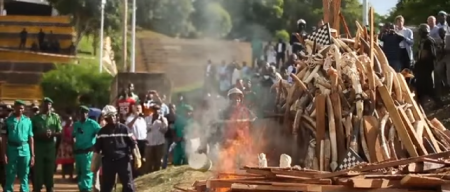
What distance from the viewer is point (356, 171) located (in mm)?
8688

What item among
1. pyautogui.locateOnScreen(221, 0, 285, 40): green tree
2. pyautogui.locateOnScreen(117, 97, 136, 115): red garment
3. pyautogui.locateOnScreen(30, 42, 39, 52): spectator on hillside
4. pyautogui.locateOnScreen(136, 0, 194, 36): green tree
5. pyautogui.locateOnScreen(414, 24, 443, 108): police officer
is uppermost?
pyautogui.locateOnScreen(136, 0, 194, 36): green tree

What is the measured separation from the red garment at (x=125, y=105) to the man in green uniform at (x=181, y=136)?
3.25 feet

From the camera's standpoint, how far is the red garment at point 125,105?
18.7m

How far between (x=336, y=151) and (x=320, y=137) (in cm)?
25

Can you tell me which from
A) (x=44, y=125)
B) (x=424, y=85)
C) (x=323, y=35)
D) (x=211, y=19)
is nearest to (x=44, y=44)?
(x=211, y=19)

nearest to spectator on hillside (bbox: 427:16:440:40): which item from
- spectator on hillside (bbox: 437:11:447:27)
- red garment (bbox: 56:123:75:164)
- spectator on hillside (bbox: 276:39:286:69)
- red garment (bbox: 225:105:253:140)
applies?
spectator on hillside (bbox: 437:11:447:27)

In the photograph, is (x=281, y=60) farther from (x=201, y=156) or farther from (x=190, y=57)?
(x=190, y=57)

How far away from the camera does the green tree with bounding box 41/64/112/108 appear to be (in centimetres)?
3350

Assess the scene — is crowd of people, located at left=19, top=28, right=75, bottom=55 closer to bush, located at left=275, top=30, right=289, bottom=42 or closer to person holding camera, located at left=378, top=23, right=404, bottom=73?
bush, located at left=275, top=30, right=289, bottom=42

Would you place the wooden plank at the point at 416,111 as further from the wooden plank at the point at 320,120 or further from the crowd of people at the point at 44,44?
the crowd of people at the point at 44,44

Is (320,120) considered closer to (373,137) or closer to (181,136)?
(373,137)

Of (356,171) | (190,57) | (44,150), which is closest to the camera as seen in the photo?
(356,171)

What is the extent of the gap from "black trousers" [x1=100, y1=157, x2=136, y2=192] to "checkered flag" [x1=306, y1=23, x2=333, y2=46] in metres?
3.66

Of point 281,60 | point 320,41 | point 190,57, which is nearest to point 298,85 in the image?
point 320,41
